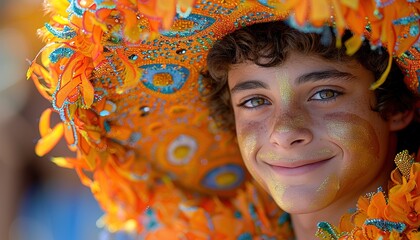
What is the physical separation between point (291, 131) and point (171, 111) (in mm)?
550

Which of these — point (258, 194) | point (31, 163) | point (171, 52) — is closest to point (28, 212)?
point (31, 163)

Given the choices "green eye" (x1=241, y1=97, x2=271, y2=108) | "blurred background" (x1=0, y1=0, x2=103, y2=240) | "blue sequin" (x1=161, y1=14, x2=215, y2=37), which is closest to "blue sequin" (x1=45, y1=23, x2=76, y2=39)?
"blue sequin" (x1=161, y1=14, x2=215, y2=37)

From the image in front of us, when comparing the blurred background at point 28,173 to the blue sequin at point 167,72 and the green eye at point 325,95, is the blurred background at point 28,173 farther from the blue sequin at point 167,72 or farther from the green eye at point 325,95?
the green eye at point 325,95

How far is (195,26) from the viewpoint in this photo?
1.69m

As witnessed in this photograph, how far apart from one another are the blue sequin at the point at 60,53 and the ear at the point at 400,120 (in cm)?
85

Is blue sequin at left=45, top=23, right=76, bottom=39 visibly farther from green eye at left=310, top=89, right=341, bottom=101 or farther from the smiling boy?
green eye at left=310, top=89, right=341, bottom=101

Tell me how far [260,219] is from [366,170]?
548 mm

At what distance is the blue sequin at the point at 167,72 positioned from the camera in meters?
1.88

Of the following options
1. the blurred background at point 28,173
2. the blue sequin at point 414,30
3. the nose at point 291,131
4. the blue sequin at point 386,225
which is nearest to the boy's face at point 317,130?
the nose at point 291,131

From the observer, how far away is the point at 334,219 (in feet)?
6.09

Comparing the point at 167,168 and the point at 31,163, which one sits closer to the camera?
the point at 167,168

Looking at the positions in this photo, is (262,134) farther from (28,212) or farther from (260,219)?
(28,212)

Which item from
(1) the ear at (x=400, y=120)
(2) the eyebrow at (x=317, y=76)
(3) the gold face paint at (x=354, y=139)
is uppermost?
(2) the eyebrow at (x=317, y=76)

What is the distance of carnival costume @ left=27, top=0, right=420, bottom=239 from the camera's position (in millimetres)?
1395
